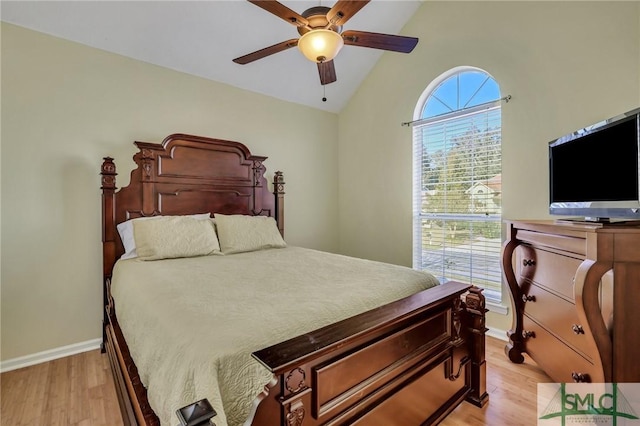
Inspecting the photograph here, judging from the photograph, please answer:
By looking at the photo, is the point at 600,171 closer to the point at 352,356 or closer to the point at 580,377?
the point at 580,377

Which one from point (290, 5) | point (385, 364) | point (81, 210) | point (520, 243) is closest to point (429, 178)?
point (520, 243)

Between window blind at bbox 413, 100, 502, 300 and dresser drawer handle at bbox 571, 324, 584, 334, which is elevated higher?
window blind at bbox 413, 100, 502, 300

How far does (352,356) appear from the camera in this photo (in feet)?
3.83

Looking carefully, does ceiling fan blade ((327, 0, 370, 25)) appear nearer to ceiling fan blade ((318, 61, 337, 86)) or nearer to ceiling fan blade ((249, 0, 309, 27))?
ceiling fan blade ((249, 0, 309, 27))

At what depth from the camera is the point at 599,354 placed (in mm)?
1367

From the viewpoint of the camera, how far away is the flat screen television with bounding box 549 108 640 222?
1.41 metres

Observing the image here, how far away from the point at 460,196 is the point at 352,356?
244cm

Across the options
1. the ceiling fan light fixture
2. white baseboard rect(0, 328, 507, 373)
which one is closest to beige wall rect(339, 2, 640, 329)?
white baseboard rect(0, 328, 507, 373)

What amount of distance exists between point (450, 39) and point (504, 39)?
535mm

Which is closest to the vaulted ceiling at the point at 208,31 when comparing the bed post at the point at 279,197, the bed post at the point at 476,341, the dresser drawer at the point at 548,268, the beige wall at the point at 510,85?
the beige wall at the point at 510,85

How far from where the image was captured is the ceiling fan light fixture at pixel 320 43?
174 centimetres

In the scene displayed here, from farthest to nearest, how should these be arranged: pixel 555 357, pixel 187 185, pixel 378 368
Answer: pixel 187 185 < pixel 555 357 < pixel 378 368

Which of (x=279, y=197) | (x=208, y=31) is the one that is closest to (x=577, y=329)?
(x=279, y=197)

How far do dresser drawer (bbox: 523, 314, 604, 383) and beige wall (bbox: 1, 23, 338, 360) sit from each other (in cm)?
338
